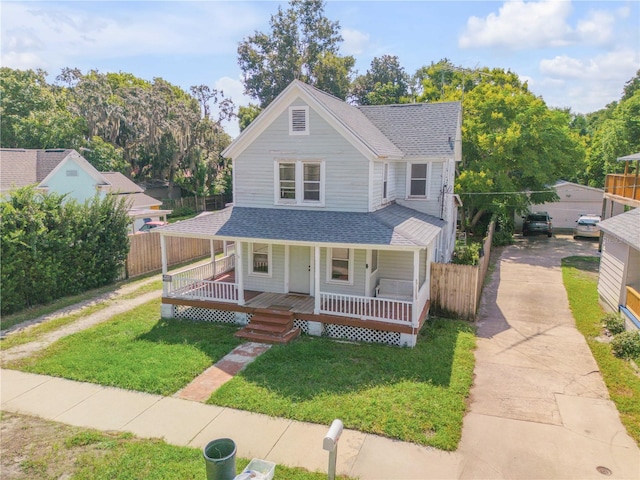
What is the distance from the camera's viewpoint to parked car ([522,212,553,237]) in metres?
31.0

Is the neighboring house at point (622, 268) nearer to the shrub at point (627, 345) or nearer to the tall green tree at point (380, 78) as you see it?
the shrub at point (627, 345)

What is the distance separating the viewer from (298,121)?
1456cm

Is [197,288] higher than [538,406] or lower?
higher

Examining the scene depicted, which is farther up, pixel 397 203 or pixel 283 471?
pixel 397 203

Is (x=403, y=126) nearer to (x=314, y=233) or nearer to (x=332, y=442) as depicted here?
(x=314, y=233)

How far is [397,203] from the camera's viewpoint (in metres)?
17.2

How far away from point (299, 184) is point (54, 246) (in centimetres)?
911

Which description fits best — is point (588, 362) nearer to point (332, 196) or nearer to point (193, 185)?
point (332, 196)

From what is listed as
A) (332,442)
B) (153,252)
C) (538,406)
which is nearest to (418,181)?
(538,406)

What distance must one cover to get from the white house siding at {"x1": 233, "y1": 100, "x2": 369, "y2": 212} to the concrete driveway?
20.1 feet

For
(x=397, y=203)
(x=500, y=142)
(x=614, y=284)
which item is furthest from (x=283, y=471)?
(x=500, y=142)

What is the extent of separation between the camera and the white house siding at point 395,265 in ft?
48.6

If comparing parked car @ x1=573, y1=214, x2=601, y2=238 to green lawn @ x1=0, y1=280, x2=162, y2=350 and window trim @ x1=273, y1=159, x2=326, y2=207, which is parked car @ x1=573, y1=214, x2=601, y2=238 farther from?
green lawn @ x1=0, y1=280, x2=162, y2=350

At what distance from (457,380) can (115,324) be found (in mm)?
10535
